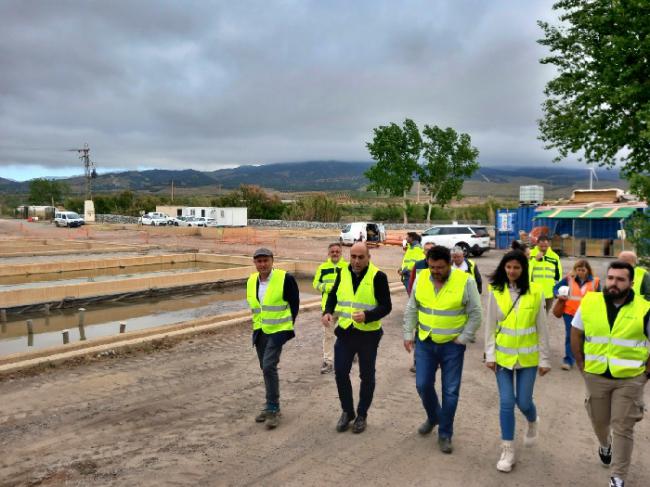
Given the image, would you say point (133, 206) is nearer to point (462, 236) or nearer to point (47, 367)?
point (462, 236)

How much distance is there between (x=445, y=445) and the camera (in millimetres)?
4680

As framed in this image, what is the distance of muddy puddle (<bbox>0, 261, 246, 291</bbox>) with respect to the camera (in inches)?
787

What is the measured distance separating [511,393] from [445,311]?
0.82 m

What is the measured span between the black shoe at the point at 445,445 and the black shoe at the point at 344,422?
0.89 m

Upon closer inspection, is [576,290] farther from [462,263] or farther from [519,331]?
[519,331]

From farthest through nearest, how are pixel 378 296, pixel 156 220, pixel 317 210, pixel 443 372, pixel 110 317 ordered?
pixel 317 210, pixel 156 220, pixel 110 317, pixel 378 296, pixel 443 372

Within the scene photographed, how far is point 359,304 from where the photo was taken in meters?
4.96

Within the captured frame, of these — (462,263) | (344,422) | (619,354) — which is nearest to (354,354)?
(344,422)

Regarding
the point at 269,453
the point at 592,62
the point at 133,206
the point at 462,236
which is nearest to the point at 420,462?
the point at 269,453

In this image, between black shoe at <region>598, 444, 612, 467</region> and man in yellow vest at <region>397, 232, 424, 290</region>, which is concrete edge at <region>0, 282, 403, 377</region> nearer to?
man in yellow vest at <region>397, 232, 424, 290</region>

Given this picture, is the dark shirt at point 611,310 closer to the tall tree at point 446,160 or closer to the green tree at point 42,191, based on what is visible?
the tall tree at point 446,160

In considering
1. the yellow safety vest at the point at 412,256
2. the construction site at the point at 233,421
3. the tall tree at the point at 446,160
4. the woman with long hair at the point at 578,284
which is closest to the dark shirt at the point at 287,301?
the construction site at the point at 233,421

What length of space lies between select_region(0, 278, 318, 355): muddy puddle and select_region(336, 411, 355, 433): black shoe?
286 inches

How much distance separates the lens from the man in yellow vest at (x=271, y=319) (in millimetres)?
Answer: 5293
